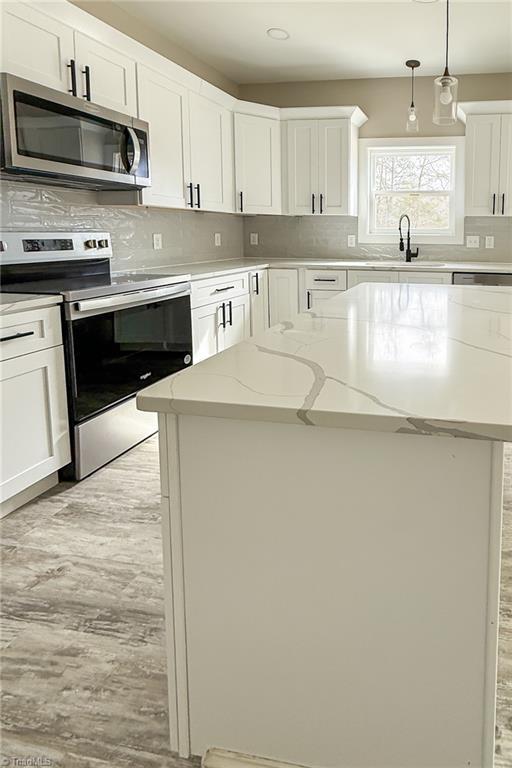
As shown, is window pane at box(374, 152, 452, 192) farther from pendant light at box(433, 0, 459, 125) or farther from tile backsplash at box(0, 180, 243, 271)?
pendant light at box(433, 0, 459, 125)

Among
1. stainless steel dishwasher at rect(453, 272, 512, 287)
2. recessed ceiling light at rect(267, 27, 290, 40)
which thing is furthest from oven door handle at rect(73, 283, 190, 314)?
stainless steel dishwasher at rect(453, 272, 512, 287)

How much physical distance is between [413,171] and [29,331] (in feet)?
13.8

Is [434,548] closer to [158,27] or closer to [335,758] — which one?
[335,758]

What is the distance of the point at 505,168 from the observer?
5.37m

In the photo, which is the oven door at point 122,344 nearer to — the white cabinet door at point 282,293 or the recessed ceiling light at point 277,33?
the white cabinet door at point 282,293

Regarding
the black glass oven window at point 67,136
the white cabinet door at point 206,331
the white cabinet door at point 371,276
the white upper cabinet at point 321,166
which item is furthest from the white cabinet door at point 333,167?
the black glass oven window at point 67,136

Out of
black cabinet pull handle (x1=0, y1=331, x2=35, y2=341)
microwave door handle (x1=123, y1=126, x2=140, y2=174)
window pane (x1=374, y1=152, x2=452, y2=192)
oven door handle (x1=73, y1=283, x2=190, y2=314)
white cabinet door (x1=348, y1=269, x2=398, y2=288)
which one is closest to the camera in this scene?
black cabinet pull handle (x1=0, y1=331, x2=35, y2=341)

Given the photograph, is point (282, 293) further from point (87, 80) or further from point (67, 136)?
point (67, 136)

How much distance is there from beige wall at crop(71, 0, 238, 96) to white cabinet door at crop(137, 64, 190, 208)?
0.43 m

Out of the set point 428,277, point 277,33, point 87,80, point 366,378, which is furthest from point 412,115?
point 366,378

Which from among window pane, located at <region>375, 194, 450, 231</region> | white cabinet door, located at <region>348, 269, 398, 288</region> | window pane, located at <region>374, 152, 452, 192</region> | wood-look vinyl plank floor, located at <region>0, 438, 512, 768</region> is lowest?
wood-look vinyl plank floor, located at <region>0, 438, 512, 768</region>

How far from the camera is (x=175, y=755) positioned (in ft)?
5.11

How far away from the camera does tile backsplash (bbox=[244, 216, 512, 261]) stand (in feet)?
19.0

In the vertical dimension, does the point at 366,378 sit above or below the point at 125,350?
above
